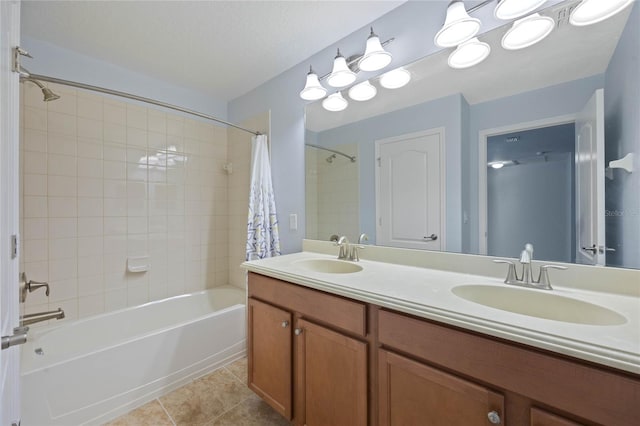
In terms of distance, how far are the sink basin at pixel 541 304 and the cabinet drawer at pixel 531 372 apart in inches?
10.9

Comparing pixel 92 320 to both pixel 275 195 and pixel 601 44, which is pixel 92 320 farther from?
pixel 601 44

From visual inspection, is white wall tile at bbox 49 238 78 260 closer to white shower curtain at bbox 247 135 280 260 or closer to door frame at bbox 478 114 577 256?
white shower curtain at bbox 247 135 280 260

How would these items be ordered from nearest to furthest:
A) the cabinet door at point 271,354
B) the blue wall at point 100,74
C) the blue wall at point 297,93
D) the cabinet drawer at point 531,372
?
the cabinet drawer at point 531,372 < the cabinet door at point 271,354 < the blue wall at point 297,93 < the blue wall at point 100,74

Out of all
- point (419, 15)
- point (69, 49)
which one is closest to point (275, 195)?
point (419, 15)

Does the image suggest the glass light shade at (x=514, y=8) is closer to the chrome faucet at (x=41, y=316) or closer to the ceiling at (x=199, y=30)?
the ceiling at (x=199, y=30)

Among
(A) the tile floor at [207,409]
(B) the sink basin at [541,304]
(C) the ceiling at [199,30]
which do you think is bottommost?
(A) the tile floor at [207,409]

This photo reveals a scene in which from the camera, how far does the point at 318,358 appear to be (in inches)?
45.7

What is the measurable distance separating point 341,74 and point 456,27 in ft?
2.21

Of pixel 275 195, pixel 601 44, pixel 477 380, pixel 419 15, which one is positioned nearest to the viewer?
pixel 477 380

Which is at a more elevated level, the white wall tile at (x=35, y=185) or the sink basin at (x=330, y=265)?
the white wall tile at (x=35, y=185)

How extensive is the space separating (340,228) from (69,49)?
2.34 meters

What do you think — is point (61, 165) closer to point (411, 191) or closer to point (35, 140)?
point (35, 140)

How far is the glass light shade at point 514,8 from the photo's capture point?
1081 millimetres

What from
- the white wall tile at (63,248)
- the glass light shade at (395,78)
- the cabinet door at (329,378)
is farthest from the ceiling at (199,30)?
the cabinet door at (329,378)
